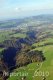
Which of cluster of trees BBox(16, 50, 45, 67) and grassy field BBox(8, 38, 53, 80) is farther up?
grassy field BBox(8, 38, 53, 80)

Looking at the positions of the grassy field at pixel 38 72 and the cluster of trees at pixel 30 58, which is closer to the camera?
the grassy field at pixel 38 72

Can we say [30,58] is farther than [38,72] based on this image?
Yes

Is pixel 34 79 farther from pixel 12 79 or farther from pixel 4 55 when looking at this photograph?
pixel 4 55

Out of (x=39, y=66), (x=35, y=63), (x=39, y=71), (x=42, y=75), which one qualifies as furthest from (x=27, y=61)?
(x=42, y=75)

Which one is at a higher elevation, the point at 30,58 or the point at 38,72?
the point at 38,72

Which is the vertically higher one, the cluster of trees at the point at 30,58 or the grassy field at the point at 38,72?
the grassy field at the point at 38,72

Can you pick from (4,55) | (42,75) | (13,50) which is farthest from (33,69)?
(13,50)

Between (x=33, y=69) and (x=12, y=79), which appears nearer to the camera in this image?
(x=12, y=79)

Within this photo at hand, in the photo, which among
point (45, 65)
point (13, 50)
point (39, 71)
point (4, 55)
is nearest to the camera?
point (39, 71)

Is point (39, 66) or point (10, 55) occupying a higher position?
point (39, 66)

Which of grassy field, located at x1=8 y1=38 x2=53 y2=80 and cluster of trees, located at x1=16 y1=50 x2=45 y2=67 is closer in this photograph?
grassy field, located at x1=8 y1=38 x2=53 y2=80

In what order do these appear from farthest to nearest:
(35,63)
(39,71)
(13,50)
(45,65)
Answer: (13,50), (35,63), (45,65), (39,71)
